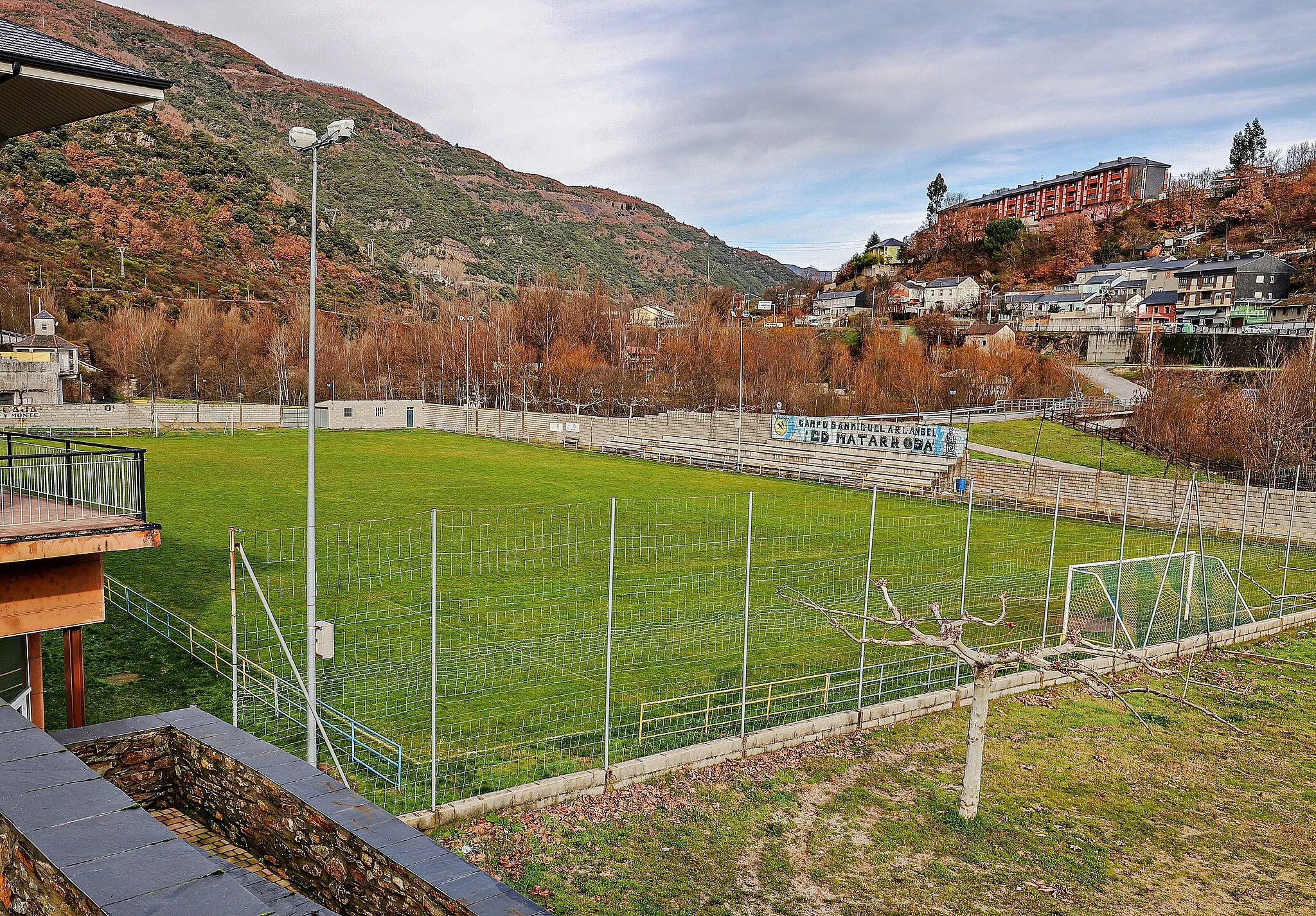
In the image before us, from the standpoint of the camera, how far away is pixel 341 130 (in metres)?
9.47

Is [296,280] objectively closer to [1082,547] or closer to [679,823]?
[1082,547]

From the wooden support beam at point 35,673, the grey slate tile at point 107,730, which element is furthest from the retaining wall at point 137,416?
the grey slate tile at point 107,730

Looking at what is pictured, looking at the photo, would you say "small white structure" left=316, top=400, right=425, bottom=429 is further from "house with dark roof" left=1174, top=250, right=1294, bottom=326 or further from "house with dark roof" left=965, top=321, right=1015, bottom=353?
"house with dark roof" left=1174, top=250, right=1294, bottom=326

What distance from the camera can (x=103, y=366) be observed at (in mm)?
77875

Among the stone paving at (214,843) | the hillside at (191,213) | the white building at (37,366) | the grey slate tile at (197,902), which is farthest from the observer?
the hillside at (191,213)

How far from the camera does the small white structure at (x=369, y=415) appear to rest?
67.2 metres

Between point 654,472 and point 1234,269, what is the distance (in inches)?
2716

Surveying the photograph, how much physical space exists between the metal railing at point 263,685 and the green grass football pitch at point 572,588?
0.35m

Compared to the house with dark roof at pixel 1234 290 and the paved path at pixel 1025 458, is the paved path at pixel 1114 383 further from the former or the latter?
the house with dark roof at pixel 1234 290

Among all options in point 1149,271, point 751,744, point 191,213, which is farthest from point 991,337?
point 191,213

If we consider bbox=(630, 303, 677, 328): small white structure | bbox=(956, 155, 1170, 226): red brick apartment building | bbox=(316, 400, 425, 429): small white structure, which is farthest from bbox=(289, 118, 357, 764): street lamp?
bbox=(956, 155, 1170, 226): red brick apartment building

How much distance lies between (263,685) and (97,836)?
8.32 meters

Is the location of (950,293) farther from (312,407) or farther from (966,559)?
(312,407)

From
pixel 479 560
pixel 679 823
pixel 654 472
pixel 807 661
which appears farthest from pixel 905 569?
pixel 654 472
